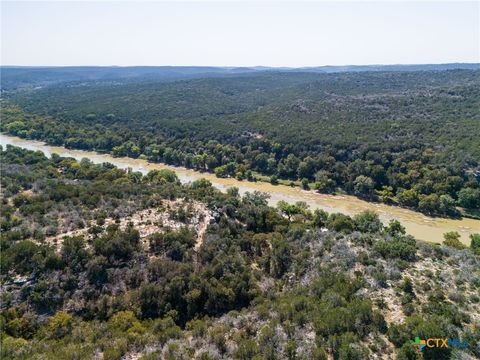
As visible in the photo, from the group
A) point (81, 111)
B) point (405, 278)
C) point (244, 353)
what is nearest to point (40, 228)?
point (244, 353)

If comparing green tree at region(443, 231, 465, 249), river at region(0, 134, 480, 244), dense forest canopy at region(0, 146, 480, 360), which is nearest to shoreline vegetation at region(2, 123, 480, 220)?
river at region(0, 134, 480, 244)

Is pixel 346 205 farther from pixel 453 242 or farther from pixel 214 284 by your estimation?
pixel 214 284

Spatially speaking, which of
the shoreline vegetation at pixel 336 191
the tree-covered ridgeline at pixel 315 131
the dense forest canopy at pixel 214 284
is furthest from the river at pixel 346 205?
the dense forest canopy at pixel 214 284

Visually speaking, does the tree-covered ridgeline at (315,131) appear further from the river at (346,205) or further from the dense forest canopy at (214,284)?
the dense forest canopy at (214,284)

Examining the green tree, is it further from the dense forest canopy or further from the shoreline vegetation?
the shoreline vegetation

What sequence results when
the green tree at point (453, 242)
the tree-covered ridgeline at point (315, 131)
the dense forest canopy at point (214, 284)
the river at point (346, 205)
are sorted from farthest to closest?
the tree-covered ridgeline at point (315, 131) → the river at point (346, 205) → the green tree at point (453, 242) → the dense forest canopy at point (214, 284)

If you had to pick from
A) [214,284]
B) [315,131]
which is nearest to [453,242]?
[214,284]
